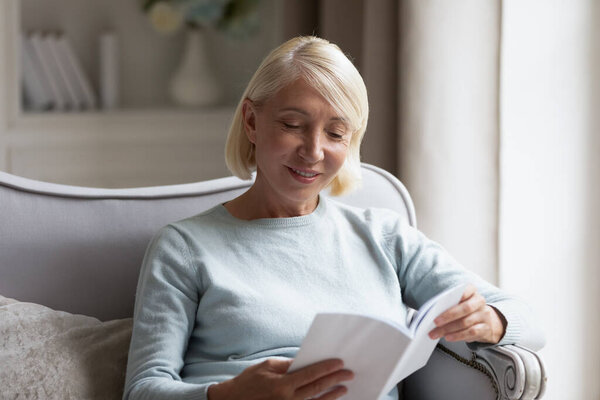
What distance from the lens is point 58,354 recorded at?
1.54 metres

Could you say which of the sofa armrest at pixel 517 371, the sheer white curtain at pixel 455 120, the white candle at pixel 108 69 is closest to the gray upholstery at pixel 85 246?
the sofa armrest at pixel 517 371

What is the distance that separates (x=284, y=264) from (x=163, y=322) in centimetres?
26

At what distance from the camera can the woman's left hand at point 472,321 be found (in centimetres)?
146

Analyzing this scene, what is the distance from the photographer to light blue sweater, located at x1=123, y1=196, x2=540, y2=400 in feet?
4.77

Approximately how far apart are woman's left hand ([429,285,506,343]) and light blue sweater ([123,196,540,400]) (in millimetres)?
27

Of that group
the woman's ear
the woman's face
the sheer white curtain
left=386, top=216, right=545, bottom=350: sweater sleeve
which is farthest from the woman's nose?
the sheer white curtain

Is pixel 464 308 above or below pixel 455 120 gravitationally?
below

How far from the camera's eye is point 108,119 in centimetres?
336

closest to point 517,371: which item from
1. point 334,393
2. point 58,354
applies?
point 334,393

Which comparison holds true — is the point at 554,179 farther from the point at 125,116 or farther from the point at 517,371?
the point at 125,116

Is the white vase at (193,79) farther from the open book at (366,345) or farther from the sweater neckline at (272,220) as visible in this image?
the open book at (366,345)

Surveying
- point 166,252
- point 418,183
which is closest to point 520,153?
point 418,183

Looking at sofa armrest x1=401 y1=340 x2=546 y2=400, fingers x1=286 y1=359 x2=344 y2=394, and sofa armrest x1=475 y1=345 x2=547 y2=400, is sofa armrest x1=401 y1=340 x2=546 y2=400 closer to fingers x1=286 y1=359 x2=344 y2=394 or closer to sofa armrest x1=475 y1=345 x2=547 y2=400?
sofa armrest x1=475 y1=345 x2=547 y2=400

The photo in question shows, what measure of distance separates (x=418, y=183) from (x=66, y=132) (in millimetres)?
1465
